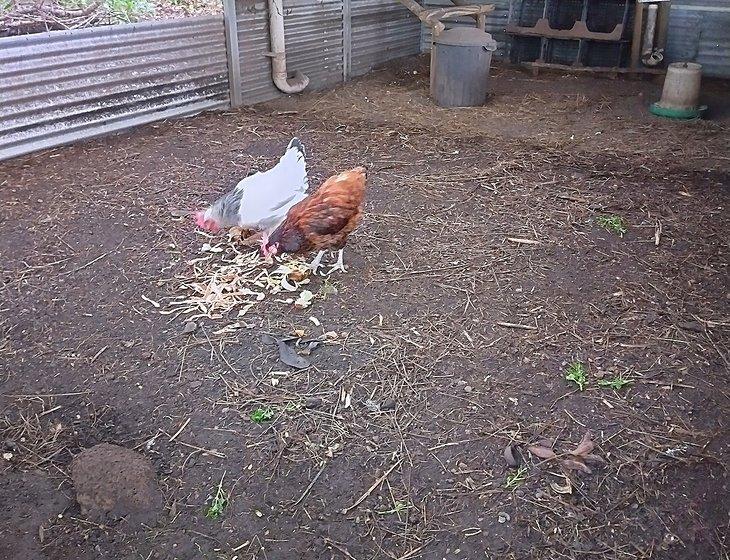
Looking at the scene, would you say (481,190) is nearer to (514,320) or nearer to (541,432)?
(514,320)

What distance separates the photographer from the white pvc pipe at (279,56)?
262 inches

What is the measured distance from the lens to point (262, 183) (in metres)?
3.88

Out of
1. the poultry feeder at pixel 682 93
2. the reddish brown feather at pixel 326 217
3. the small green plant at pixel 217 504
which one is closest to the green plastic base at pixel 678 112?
the poultry feeder at pixel 682 93

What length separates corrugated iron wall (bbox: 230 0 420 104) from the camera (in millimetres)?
6680

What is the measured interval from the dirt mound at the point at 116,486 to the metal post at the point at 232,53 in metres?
5.02

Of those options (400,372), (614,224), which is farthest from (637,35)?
(400,372)

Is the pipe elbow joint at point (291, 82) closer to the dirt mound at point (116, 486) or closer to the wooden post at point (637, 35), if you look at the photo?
the wooden post at point (637, 35)

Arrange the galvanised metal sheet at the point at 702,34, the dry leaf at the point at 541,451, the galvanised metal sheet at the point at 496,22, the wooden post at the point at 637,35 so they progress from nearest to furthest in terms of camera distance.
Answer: the dry leaf at the point at 541,451, the wooden post at the point at 637,35, the galvanised metal sheet at the point at 702,34, the galvanised metal sheet at the point at 496,22

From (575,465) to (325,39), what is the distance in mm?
6558

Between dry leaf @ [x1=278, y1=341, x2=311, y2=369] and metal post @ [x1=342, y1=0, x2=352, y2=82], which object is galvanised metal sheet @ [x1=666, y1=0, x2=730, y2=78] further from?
dry leaf @ [x1=278, y1=341, x2=311, y2=369]

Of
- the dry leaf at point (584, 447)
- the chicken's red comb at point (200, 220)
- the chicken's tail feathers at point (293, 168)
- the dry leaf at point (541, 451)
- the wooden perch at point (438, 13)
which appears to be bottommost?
the dry leaf at point (541, 451)

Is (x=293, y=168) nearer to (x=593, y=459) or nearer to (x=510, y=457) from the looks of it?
(x=510, y=457)

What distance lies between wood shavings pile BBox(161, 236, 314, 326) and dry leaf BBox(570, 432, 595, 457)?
1.50 meters

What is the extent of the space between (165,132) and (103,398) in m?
3.75
